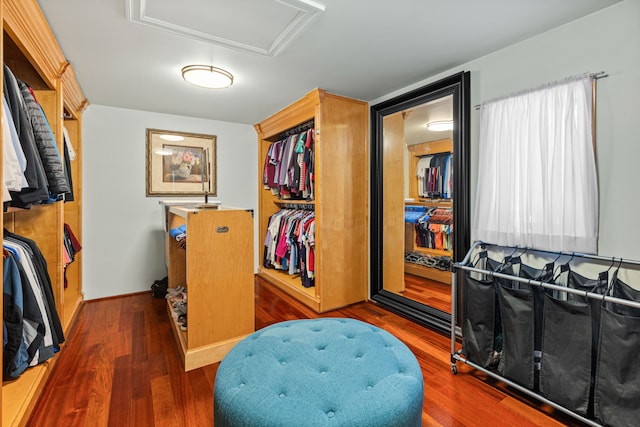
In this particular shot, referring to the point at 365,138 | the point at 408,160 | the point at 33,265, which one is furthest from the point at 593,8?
the point at 33,265

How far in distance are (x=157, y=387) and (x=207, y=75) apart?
2264 millimetres

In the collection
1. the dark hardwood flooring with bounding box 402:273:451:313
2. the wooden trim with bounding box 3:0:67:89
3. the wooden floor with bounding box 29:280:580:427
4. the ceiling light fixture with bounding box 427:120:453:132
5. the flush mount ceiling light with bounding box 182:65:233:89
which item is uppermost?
the flush mount ceiling light with bounding box 182:65:233:89

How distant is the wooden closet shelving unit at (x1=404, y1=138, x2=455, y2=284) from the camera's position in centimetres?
286

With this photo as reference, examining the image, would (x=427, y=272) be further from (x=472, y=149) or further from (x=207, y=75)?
(x=207, y=75)

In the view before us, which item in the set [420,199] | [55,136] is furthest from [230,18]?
[420,199]

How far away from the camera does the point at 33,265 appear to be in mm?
1765

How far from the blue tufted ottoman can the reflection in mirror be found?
6.15ft

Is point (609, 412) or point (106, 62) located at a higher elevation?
point (106, 62)

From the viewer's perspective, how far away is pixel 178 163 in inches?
152

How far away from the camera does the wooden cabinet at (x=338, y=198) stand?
3.07 metres

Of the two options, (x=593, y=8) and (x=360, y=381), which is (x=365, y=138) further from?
(x=360, y=381)

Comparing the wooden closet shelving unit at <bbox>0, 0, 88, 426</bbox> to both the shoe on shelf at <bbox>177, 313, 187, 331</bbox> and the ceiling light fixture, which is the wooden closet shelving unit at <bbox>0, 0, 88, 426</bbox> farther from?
the ceiling light fixture

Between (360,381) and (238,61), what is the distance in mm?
2306

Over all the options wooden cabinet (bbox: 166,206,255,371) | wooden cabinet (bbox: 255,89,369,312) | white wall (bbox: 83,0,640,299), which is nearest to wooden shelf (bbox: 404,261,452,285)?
wooden cabinet (bbox: 255,89,369,312)
